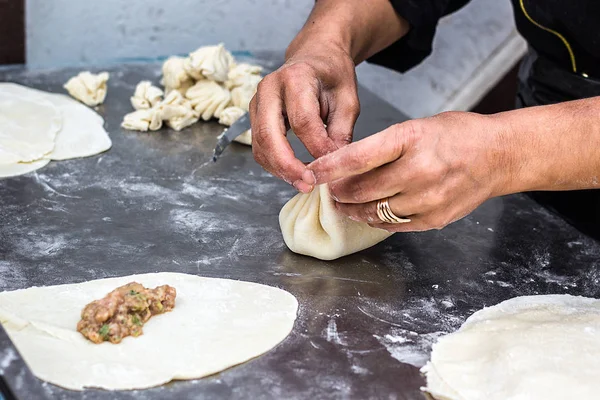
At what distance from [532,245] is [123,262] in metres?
1.00

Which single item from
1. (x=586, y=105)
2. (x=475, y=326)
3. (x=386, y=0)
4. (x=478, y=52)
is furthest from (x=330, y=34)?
(x=478, y=52)

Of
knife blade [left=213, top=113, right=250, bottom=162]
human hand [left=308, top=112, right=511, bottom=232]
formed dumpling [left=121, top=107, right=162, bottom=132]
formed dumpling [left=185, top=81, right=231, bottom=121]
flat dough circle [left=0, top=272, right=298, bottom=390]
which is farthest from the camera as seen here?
formed dumpling [left=185, top=81, right=231, bottom=121]

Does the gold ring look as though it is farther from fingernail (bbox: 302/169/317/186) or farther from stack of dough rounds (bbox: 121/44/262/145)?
stack of dough rounds (bbox: 121/44/262/145)

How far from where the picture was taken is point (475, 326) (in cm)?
156

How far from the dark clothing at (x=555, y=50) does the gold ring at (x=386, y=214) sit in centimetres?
75

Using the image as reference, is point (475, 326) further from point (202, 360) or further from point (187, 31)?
point (187, 31)

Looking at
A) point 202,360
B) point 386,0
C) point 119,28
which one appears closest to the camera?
point 202,360

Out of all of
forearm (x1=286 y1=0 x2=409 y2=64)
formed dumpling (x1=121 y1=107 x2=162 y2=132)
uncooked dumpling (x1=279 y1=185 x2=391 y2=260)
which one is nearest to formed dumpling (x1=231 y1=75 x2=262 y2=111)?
formed dumpling (x1=121 y1=107 x2=162 y2=132)

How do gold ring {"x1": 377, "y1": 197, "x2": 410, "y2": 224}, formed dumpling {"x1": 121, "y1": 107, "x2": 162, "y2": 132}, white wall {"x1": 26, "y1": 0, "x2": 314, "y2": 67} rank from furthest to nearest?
white wall {"x1": 26, "y1": 0, "x2": 314, "y2": 67}, formed dumpling {"x1": 121, "y1": 107, "x2": 162, "y2": 132}, gold ring {"x1": 377, "y1": 197, "x2": 410, "y2": 224}

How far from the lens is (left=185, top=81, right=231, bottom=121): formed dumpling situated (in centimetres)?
252

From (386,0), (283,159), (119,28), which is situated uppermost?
(386,0)

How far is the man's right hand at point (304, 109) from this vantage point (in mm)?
1658

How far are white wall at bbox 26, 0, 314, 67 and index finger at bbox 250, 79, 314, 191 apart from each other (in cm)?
178

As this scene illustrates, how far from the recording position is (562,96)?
2.18m
